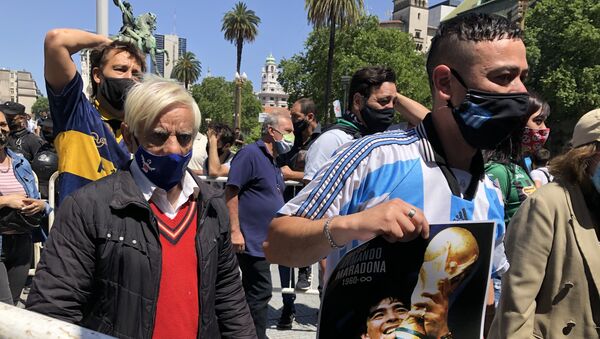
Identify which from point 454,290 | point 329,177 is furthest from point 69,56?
point 454,290

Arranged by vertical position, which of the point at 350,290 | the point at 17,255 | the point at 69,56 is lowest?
the point at 17,255

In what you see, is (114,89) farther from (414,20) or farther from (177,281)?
(414,20)

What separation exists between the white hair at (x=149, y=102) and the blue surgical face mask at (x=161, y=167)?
4.4 inches

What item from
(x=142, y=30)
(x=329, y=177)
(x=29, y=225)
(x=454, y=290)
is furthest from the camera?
(x=142, y=30)

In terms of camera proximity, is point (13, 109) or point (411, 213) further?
point (13, 109)

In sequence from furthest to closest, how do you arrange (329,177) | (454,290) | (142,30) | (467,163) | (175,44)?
(175,44), (142,30), (467,163), (329,177), (454,290)

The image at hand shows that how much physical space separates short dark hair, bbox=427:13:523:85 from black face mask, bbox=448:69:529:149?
0.26 ft

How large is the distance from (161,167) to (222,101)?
283ft

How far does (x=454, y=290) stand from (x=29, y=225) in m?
3.98

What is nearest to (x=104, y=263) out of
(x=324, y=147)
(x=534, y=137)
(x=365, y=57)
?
(x=324, y=147)

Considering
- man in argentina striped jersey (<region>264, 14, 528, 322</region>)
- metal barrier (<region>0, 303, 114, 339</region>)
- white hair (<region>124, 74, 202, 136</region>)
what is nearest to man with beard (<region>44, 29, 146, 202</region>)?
white hair (<region>124, 74, 202, 136</region>)

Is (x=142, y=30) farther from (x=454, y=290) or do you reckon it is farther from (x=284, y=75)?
(x=284, y=75)

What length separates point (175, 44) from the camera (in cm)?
12675

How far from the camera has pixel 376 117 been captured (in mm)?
4258
